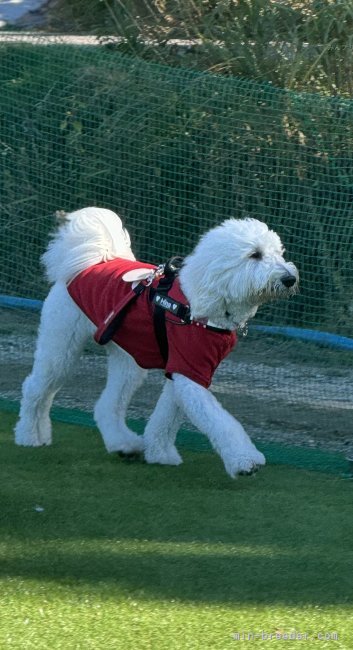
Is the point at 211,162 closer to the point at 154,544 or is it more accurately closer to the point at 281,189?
the point at 281,189

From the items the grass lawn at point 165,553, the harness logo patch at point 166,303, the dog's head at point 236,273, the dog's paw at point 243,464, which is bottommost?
the grass lawn at point 165,553

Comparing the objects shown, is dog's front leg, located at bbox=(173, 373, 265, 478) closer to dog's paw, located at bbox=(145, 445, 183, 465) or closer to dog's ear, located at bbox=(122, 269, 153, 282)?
dog's paw, located at bbox=(145, 445, 183, 465)

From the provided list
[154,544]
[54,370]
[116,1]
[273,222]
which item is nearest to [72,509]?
[154,544]

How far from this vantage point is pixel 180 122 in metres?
7.33

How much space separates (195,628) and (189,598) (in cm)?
21

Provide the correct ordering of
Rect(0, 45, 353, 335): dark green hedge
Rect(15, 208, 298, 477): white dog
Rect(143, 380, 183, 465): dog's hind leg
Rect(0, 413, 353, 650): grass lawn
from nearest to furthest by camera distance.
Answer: Rect(0, 413, 353, 650): grass lawn, Rect(15, 208, 298, 477): white dog, Rect(143, 380, 183, 465): dog's hind leg, Rect(0, 45, 353, 335): dark green hedge

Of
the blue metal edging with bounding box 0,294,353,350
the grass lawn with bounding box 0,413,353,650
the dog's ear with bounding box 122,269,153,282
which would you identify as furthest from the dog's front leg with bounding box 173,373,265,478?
the blue metal edging with bounding box 0,294,353,350

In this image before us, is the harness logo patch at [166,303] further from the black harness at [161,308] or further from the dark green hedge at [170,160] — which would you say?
the dark green hedge at [170,160]

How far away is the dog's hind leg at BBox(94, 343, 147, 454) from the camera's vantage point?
4.97 m

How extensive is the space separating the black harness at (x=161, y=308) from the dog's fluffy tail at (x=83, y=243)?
322 millimetres

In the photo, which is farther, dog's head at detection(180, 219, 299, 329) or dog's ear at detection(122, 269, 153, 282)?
dog's ear at detection(122, 269, 153, 282)

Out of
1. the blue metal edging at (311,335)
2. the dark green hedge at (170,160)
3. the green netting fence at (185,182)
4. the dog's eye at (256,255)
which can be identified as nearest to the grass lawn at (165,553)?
the dog's eye at (256,255)

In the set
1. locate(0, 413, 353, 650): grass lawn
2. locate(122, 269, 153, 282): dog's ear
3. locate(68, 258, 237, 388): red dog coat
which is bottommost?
locate(0, 413, 353, 650): grass lawn

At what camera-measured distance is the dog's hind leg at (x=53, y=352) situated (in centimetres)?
493
